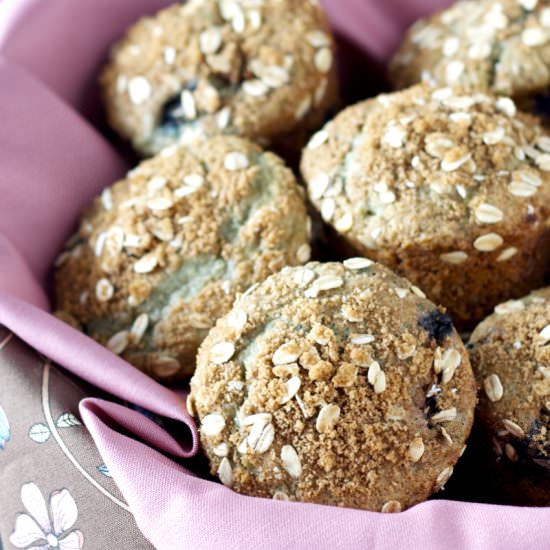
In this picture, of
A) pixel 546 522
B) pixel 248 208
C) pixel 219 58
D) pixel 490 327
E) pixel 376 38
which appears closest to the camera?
pixel 546 522

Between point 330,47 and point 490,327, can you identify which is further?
point 330,47

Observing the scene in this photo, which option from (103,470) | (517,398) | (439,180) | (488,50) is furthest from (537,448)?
(488,50)

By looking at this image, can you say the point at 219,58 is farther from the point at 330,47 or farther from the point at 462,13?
the point at 462,13

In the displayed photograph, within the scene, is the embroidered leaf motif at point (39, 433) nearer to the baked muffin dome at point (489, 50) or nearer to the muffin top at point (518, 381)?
the muffin top at point (518, 381)

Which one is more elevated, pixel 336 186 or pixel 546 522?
pixel 336 186

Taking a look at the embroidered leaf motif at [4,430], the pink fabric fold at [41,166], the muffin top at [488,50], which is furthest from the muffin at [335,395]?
the muffin top at [488,50]

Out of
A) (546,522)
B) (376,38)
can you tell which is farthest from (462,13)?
(546,522)

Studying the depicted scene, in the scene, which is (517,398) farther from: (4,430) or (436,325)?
(4,430)
